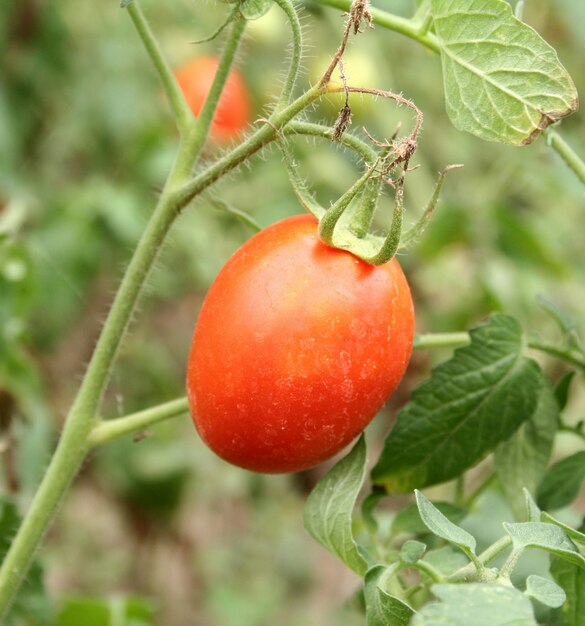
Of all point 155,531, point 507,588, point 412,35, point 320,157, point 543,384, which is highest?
point 412,35

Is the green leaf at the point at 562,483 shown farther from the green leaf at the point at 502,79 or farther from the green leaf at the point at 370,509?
the green leaf at the point at 502,79

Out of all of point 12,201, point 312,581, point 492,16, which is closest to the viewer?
point 492,16

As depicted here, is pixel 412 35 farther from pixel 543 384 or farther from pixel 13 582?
pixel 13 582

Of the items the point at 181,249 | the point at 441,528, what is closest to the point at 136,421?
the point at 441,528

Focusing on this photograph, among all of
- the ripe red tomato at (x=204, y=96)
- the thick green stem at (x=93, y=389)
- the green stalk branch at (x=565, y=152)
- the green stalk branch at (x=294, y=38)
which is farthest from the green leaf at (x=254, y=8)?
the ripe red tomato at (x=204, y=96)

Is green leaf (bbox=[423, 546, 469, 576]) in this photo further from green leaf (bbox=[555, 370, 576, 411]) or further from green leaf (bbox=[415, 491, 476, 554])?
green leaf (bbox=[555, 370, 576, 411])

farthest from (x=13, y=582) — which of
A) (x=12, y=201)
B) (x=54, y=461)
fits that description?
(x=12, y=201)
